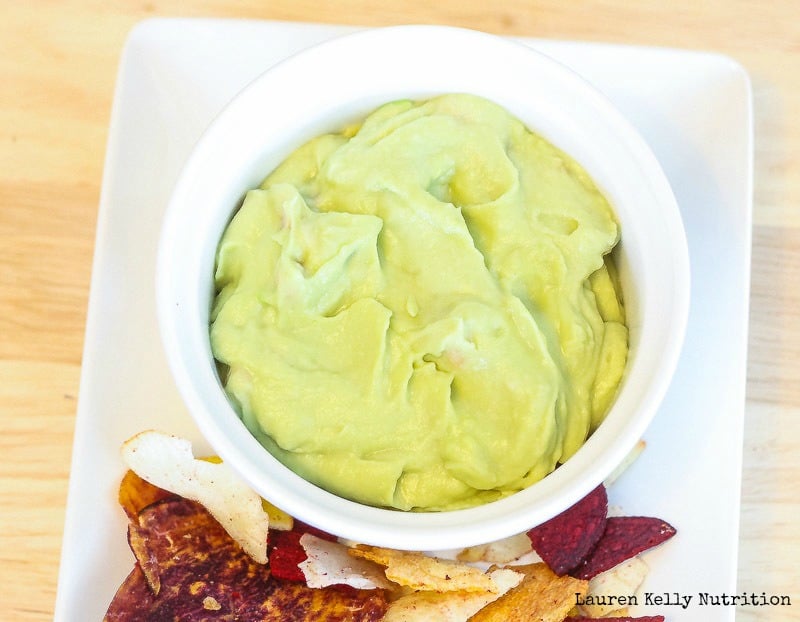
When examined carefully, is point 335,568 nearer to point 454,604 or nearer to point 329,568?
point 329,568

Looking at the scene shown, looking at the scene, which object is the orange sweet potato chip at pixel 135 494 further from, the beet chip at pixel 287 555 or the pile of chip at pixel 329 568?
the beet chip at pixel 287 555

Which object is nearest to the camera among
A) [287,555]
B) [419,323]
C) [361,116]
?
[419,323]

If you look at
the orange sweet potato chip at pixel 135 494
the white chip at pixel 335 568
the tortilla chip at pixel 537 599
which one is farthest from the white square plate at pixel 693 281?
the white chip at pixel 335 568

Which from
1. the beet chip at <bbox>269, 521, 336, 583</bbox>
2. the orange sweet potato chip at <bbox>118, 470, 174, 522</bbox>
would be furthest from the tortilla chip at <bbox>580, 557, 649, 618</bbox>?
the orange sweet potato chip at <bbox>118, 470, 174, 522</bbox>

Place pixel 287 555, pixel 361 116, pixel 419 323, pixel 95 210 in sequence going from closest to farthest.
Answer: pixel 419 323 → pixel 287 555 → pixel 361 116 → pixel 95 210

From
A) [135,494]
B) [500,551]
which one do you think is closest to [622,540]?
[500,551]

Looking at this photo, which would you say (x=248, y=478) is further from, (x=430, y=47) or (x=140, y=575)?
(x=430, y=47)

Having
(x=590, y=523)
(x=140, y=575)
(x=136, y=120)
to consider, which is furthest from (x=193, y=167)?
(x=590, y=523)
